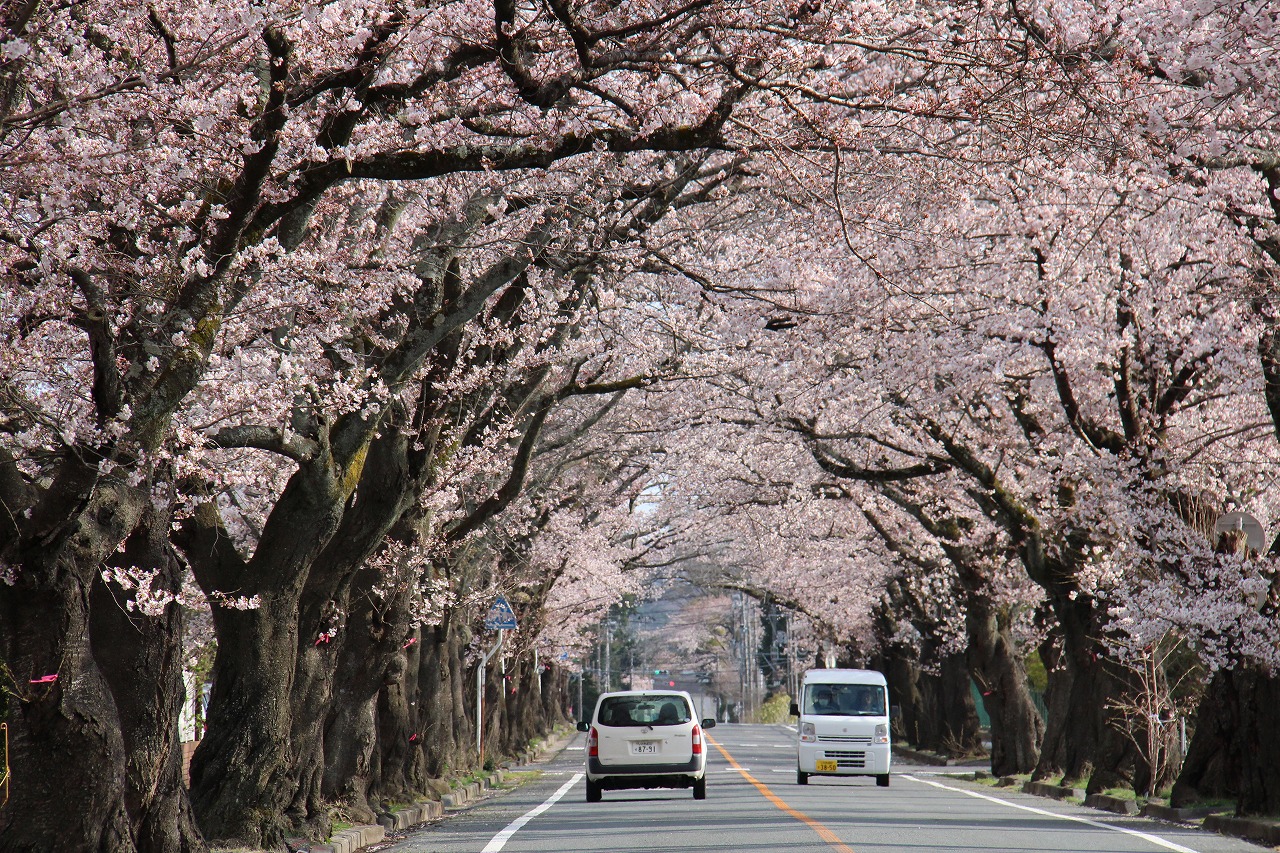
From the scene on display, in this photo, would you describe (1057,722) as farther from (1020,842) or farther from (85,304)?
(85,304)

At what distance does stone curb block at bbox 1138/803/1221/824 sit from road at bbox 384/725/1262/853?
439mm

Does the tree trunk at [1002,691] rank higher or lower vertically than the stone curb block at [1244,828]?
higher

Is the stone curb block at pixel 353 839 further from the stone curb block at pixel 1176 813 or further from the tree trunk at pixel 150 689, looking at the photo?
the stone curb block at pixel 1176 813

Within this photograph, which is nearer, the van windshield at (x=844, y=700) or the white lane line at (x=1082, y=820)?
the white lane line at (x=1082, y=820)

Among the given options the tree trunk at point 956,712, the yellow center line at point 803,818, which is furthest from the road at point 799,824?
the tree trunk at point 956,712

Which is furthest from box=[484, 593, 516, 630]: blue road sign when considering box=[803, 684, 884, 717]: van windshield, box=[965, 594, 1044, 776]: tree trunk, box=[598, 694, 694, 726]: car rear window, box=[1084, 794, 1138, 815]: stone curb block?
box=[1084, 794, 1138, 815]: stone curb block

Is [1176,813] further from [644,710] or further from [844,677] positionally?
[844,677]

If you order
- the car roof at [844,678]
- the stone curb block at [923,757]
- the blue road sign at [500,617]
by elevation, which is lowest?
the stone curb block at [923,757]

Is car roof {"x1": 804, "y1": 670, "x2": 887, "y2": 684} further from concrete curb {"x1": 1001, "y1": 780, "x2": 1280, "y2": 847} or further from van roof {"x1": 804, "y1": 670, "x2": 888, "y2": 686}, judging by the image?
concrete curb {"x1": 1001, "y1": 780, "x2": 1280, "y2": 847}

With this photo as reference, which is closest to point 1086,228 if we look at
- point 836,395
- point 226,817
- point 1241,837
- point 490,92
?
point 836,395

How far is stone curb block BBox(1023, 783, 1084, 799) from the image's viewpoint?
22.4 metres

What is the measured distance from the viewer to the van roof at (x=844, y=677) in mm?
26672

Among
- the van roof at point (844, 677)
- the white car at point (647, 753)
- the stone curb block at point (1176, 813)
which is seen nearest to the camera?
the stone curb block at point (1176, 813)

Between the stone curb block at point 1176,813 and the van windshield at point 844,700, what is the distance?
26.0 feet
